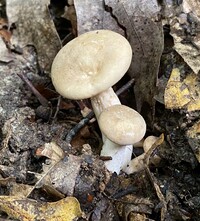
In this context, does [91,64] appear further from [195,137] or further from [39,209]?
[39,209]

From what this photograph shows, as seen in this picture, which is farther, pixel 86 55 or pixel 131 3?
pixel 131 3

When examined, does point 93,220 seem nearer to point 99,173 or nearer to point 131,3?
point 99,173

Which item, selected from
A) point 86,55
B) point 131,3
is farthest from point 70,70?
point 131,3

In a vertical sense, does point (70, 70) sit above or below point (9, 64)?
above

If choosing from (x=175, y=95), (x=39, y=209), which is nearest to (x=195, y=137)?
(x=175, y=95)

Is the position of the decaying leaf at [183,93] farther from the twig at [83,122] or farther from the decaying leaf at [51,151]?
the decaying leaf at [51,151]

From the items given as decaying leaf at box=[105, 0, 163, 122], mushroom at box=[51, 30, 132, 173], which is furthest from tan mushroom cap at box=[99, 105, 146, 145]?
decaying leaf at box=[105, 0, 163, 122]

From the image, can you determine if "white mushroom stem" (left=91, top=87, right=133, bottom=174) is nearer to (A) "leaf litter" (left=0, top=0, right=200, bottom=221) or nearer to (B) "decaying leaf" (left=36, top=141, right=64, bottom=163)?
(A) "leaf litter" (left=0, top=0, right=200, bottom=221)

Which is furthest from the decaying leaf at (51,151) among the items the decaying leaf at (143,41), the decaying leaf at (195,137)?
the decaying leaf at (195,137)
